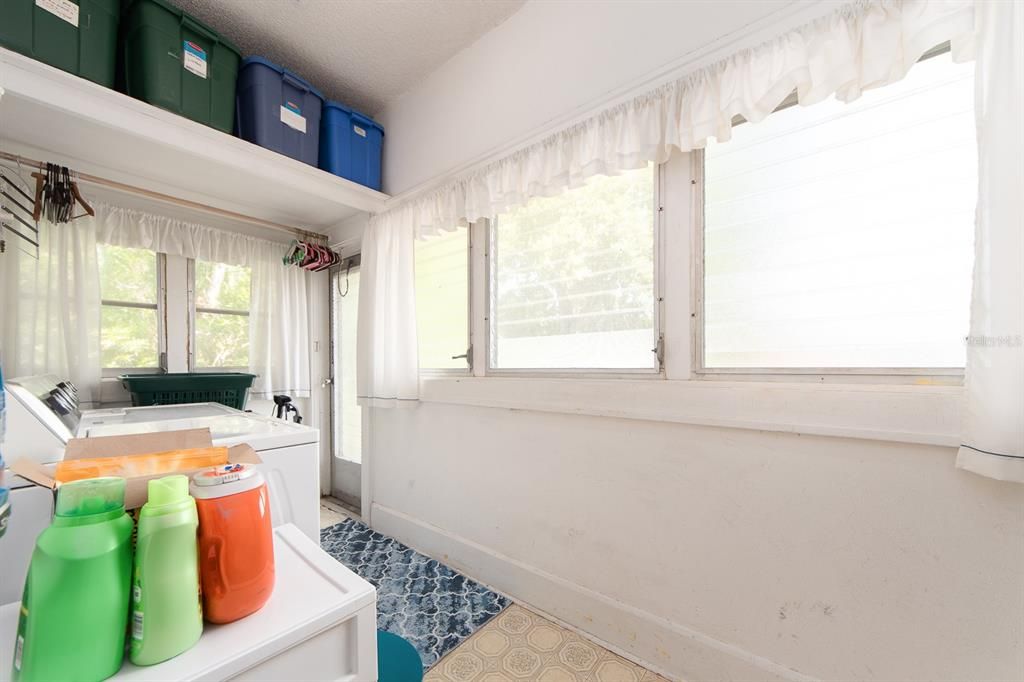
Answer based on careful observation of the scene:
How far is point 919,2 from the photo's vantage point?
1023 mm

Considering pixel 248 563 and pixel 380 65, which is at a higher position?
pixel 380 65

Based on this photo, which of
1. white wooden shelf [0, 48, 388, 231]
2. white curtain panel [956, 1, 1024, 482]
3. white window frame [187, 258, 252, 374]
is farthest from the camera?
white window frame [187, 258, 252, 374]

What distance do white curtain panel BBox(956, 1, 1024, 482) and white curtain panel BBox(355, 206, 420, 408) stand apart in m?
2.22

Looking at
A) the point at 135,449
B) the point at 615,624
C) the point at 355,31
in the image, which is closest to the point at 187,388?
the point at 135,449

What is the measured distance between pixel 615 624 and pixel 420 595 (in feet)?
3.10

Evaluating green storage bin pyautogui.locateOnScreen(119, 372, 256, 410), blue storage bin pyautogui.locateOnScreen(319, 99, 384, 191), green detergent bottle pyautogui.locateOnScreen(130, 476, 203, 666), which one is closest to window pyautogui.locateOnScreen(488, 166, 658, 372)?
blue storage bin pyautogui.locateOnScreen(319, 99, 384, 191)

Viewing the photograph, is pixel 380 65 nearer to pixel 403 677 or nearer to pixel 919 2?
pixel 919 2

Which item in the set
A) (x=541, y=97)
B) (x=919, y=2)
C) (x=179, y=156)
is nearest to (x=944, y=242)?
(x=919, y=2)

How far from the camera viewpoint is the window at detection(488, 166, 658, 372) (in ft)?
5.33

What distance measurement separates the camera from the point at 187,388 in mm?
2326

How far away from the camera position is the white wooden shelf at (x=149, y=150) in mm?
1585

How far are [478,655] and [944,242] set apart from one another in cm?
206

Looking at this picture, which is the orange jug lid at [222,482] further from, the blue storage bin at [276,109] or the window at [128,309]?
the window at [128,309]

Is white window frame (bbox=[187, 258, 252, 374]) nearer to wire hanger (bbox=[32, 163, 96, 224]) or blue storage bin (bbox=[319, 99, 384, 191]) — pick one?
wire hanger (bbox=[32, 163, 96, 224])
